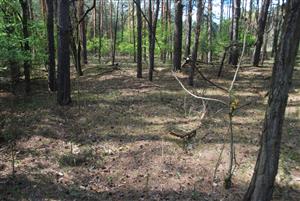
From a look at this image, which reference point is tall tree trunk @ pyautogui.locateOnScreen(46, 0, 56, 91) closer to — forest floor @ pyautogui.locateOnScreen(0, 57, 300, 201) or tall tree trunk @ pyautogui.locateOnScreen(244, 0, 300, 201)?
forest floor @ pyautogui.locateOnScreen(0, 57, 300, 201)

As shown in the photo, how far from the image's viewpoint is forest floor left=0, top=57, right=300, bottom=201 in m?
6.62

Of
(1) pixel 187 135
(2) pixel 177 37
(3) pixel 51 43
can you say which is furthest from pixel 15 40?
(2) pixel 177 37

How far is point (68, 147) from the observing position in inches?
327

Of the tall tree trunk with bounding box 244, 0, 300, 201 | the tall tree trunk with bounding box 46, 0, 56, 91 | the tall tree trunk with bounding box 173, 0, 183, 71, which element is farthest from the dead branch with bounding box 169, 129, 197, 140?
the tall tree trunk with bounding box 173, 0, 183, 71

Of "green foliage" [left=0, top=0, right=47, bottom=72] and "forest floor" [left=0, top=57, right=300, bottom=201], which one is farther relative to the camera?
"green foliage" [left=0, top=0, right=47, bottom=72]

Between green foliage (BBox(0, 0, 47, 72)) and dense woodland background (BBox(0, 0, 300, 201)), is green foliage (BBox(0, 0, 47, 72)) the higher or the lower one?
the higher one

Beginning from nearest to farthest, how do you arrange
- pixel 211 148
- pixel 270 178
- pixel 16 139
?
pixel 270 178, pixel 211 148, pixel 16 139

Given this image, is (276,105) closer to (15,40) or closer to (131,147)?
(131,147)

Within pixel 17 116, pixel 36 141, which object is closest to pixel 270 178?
pixel 36 141

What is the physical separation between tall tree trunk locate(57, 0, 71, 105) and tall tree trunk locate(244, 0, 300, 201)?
23.8 ft

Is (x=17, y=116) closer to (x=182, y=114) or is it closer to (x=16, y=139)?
(x=16, y=139)

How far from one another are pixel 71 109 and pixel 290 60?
7.59 meters

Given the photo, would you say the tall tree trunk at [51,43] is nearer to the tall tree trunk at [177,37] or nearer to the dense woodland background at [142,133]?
the dense woodland background at [142,133]

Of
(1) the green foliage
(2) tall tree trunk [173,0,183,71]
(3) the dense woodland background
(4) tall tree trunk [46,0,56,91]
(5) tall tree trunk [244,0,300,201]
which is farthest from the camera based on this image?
(2) tall tree trunk [173,0,183,71]
